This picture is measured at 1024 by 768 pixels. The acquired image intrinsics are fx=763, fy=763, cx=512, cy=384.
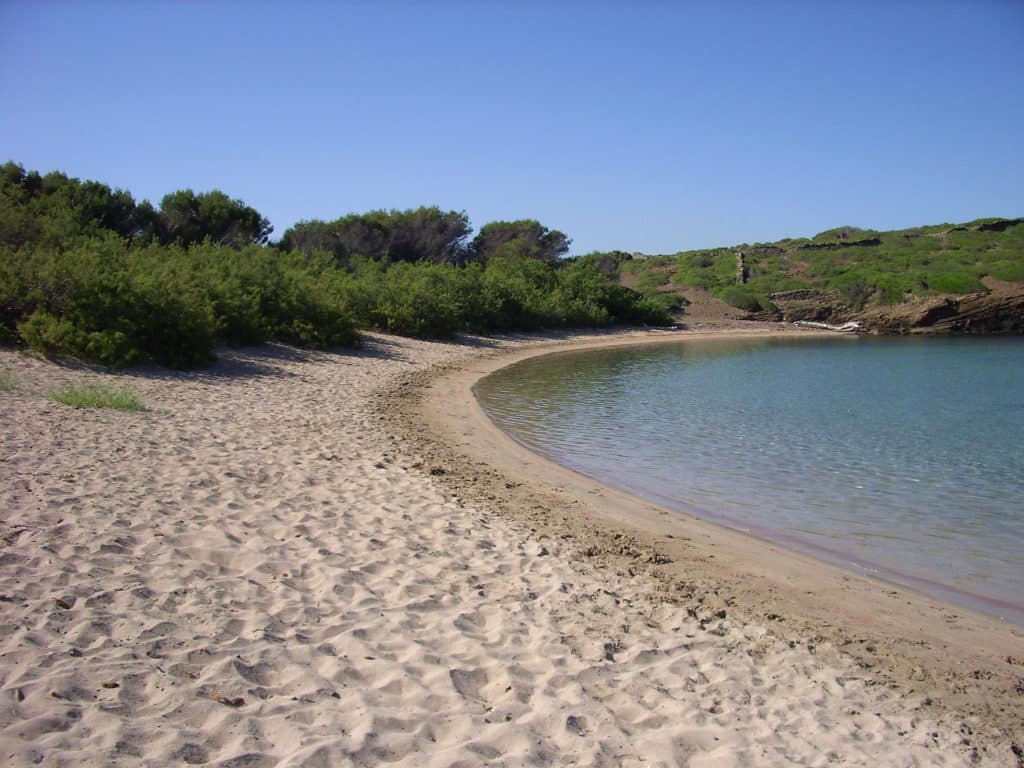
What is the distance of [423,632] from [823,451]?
1016 centimetres

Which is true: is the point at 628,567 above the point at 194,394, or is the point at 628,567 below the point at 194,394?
below

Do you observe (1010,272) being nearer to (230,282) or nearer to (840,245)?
(840,245)

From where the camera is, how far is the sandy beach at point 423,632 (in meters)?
3.74

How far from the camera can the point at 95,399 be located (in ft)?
Answer: 35.6

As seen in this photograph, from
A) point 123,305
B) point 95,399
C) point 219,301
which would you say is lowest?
point 95,399

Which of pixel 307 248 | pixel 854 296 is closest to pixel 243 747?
pixel 307 248

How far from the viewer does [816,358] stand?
35.1 m

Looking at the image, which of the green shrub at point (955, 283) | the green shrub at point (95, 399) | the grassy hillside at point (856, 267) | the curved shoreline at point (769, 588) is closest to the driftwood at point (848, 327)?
the grassy hillside at point (856, 267)

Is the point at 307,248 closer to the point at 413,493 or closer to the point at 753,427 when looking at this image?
the point at 753,427

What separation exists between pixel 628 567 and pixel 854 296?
195ft

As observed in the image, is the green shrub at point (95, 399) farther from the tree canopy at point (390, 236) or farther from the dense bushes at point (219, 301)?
the tree canopy at point (390, 236)

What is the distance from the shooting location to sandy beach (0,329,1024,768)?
3744mm

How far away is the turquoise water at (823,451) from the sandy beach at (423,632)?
997 millimetres

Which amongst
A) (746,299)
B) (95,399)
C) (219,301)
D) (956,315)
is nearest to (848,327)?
(956,315)
